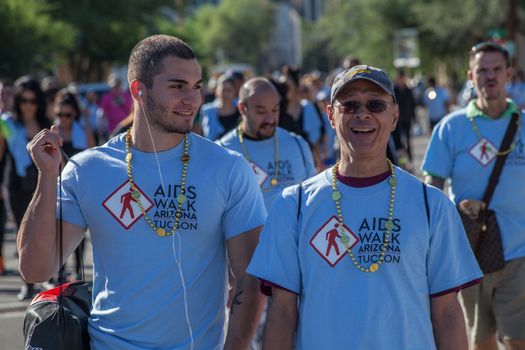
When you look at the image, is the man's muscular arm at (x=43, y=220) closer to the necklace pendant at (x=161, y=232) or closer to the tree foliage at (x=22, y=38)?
the necklace pendant at (x=161, y=232)

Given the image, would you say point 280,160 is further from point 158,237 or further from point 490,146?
point 158,237

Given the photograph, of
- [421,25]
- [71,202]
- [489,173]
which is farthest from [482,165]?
[421,25]

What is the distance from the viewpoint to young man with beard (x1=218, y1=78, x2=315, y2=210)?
6973mm

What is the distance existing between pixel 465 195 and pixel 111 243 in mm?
2722

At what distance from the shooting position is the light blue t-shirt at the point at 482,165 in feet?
18.8

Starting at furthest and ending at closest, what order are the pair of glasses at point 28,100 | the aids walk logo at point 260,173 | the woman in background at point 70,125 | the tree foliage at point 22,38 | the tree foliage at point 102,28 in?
the tree foliage at point 102,28, the tree foliage at point 22,38, the woman in background at point 70,125, the pair of glasses at point 28,100, the aids walk logo at point 260,173

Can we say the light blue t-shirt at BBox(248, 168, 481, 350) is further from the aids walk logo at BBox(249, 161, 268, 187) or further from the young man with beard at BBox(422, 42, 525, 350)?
the aids walk logo at BBox(249, 161, 268, 187)

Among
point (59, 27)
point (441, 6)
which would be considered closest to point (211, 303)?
point (59, 27)

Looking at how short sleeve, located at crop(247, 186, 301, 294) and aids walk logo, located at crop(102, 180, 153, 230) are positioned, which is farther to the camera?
aids walk logo, located at crop(102, 180, 153, 230)

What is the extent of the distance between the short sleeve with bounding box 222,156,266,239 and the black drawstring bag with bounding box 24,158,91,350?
62 centimetres

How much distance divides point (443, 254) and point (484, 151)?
2.48 metres

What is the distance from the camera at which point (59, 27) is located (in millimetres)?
34375

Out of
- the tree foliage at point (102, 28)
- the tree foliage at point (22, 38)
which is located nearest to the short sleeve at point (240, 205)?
the tree foliage at point (22, 38)

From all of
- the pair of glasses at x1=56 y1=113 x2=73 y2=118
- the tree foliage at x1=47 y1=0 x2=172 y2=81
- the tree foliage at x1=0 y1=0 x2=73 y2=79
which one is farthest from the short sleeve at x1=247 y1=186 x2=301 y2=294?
the tree foliage at x1=47 y1=0 x2=172 y2=81
